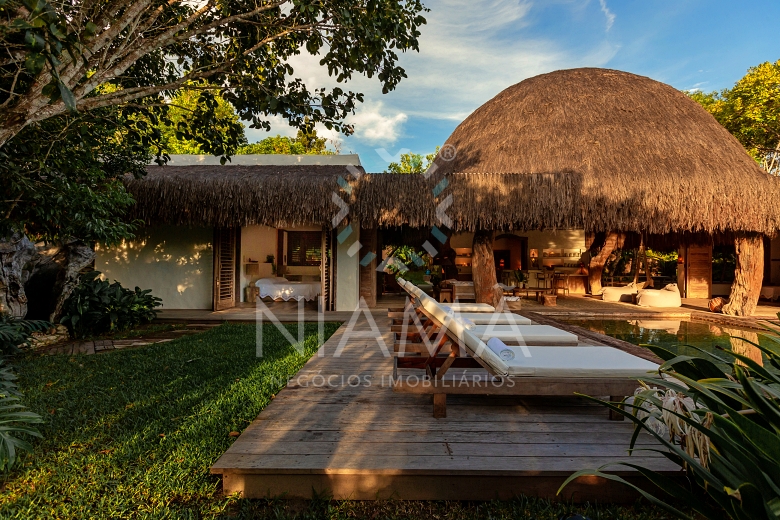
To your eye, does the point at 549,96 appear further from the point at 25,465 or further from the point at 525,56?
the point at 25,465

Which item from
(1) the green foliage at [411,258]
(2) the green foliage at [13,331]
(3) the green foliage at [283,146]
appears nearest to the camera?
(2) the green foliage at [13,331]

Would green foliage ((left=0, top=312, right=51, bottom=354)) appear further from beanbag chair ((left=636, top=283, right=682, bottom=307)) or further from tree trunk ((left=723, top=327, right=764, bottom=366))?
beanbag chair ((left=636, top=283, right=682, bottom=307))

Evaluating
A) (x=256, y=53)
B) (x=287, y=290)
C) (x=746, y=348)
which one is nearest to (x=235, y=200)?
(x=287, y=290)

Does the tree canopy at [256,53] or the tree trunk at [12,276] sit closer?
the tree canopy at [256,53]

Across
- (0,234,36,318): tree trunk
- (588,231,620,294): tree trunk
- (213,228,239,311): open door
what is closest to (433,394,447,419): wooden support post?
(0,234,36,318): tree trunk

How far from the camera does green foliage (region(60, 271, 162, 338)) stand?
5.42 metres

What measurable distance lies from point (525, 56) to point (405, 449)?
13.1 m

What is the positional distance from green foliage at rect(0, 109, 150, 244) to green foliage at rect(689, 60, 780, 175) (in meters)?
17.2

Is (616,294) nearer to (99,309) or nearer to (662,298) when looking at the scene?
(662,298)

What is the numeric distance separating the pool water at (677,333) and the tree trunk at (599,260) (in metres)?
3.48

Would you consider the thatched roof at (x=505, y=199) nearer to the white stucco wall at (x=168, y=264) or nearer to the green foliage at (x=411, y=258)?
the white stucco wall at (x=168, y=264)

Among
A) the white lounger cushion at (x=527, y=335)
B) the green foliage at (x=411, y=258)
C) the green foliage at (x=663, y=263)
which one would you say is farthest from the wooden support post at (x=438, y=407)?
the green foliage at (x=663, y=263)

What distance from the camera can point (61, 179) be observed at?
3963mm

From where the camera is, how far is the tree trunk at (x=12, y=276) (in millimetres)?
4617
